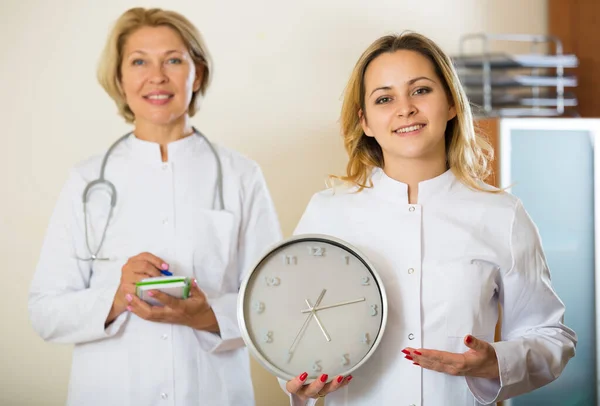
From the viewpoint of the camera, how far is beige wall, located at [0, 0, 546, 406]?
6.95ft

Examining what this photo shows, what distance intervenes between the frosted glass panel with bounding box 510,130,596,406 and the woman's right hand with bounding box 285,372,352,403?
1609 mm

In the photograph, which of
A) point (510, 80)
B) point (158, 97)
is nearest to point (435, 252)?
point (158, 97)

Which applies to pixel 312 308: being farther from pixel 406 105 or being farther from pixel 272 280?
pixel 406 105

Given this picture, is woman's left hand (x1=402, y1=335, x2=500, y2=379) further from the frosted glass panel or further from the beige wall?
the frosted glass panel

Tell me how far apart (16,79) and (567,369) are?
221 cm

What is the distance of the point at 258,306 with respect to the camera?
1.38m

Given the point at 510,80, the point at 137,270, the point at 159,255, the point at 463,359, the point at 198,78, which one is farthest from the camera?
the point at 510,80

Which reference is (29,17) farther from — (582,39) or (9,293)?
(582,39)

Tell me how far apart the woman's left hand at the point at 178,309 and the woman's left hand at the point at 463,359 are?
0.54 m

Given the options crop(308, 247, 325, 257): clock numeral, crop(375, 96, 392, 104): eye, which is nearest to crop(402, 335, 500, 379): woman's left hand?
crop(308, 247, 325, 257): clock numeral

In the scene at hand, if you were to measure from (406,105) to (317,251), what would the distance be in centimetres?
32

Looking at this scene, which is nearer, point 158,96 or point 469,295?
point 469,295

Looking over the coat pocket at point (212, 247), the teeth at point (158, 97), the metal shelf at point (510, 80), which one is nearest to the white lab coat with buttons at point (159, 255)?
the coat pocket at point (212, 247)

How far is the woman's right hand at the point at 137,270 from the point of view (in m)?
1.60
